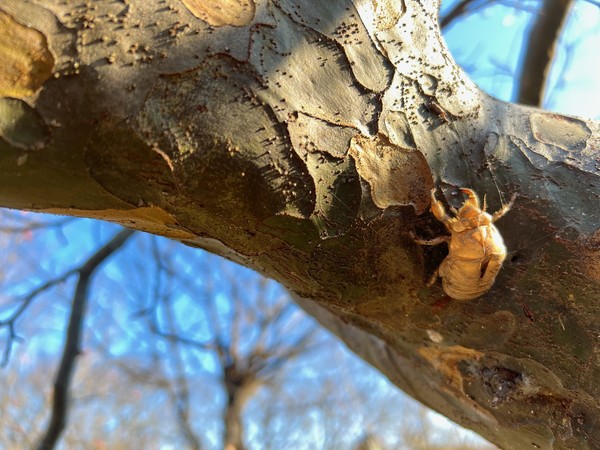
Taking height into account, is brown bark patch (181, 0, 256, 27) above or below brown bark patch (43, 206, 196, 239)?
above

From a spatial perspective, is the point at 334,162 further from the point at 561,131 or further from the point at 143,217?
the point at 561,131

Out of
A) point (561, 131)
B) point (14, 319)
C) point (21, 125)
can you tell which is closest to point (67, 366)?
point (14, 319)

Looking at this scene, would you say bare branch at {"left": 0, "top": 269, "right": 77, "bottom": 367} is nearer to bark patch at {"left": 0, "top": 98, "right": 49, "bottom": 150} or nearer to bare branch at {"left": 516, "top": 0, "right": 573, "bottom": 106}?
bark patch at {"left": 0, "top": 98, "right": 49, "bottom": 150}

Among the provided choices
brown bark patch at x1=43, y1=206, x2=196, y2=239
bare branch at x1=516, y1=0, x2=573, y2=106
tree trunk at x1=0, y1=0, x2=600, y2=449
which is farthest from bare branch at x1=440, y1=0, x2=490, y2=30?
brown bark patch at x1=43, y1=206, x2=196, y2=239

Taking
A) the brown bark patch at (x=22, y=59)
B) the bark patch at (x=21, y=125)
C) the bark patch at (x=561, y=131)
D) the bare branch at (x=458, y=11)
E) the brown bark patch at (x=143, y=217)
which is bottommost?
the bark patch at (x=561, y=131)

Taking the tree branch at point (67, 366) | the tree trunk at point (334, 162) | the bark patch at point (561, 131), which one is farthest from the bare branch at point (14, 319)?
the bark patch at point (561, 131)

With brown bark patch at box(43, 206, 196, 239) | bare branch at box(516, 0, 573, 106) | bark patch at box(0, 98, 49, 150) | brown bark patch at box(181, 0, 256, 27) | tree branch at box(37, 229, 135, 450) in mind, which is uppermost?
bare branch at box(516, 0, 573, 106)

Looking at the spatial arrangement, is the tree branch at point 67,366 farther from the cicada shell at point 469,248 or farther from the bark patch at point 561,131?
the bark patch at point 561,131
